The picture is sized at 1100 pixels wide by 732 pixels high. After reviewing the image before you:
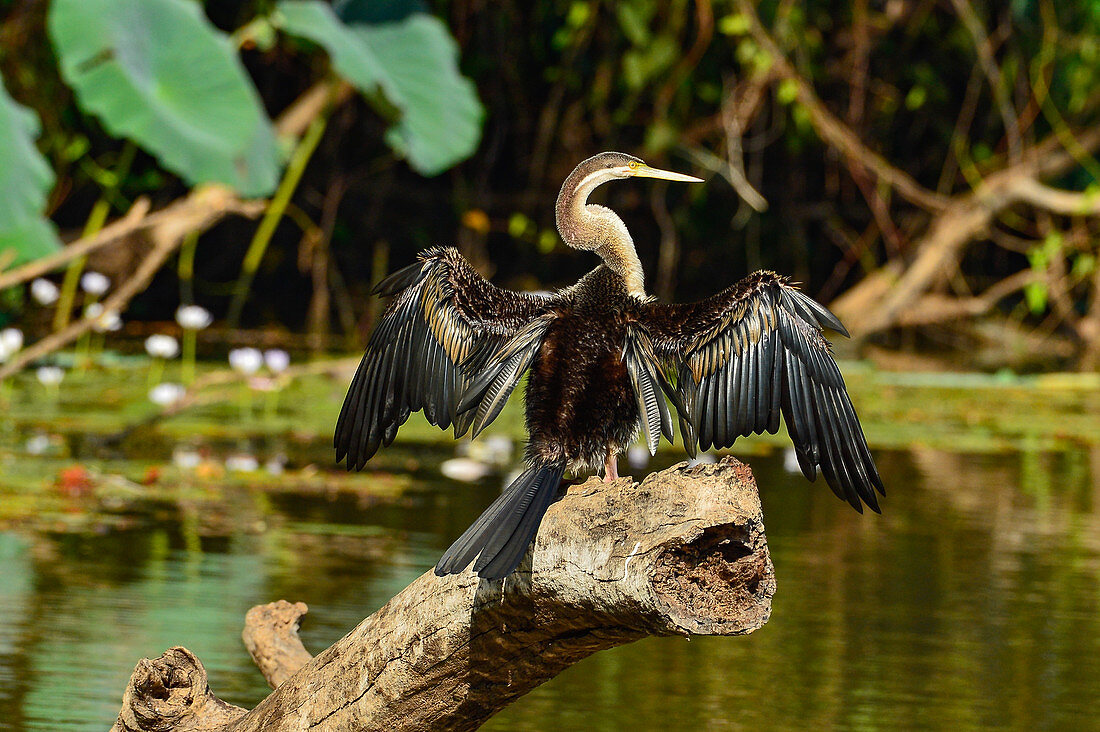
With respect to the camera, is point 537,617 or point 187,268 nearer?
point 537,617

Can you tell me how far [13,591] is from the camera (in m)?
4.04

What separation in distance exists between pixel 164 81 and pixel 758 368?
16.8 ft

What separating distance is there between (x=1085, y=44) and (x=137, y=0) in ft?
17.1

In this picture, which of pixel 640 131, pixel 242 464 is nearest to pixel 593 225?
pixel 242 464

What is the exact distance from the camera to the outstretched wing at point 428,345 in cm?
254

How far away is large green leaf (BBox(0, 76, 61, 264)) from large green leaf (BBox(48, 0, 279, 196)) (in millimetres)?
338

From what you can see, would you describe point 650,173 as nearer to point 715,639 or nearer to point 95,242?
point 715,639

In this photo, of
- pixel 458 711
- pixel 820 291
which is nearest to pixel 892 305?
pixel 820 291

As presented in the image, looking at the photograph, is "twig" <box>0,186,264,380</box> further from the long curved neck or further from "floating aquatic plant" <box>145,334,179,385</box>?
the long curved neck

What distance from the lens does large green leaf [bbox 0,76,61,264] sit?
6.19 meters

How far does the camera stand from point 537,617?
7.01ft

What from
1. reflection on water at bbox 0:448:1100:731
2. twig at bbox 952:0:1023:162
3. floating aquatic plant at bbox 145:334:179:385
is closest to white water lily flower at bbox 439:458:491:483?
reflection on water at bbox 0:448:1100:731

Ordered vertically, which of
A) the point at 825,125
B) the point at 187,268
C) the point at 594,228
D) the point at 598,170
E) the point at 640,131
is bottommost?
the point at 594,228

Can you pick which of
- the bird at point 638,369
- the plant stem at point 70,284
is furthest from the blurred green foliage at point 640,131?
the bird at point 638,369
